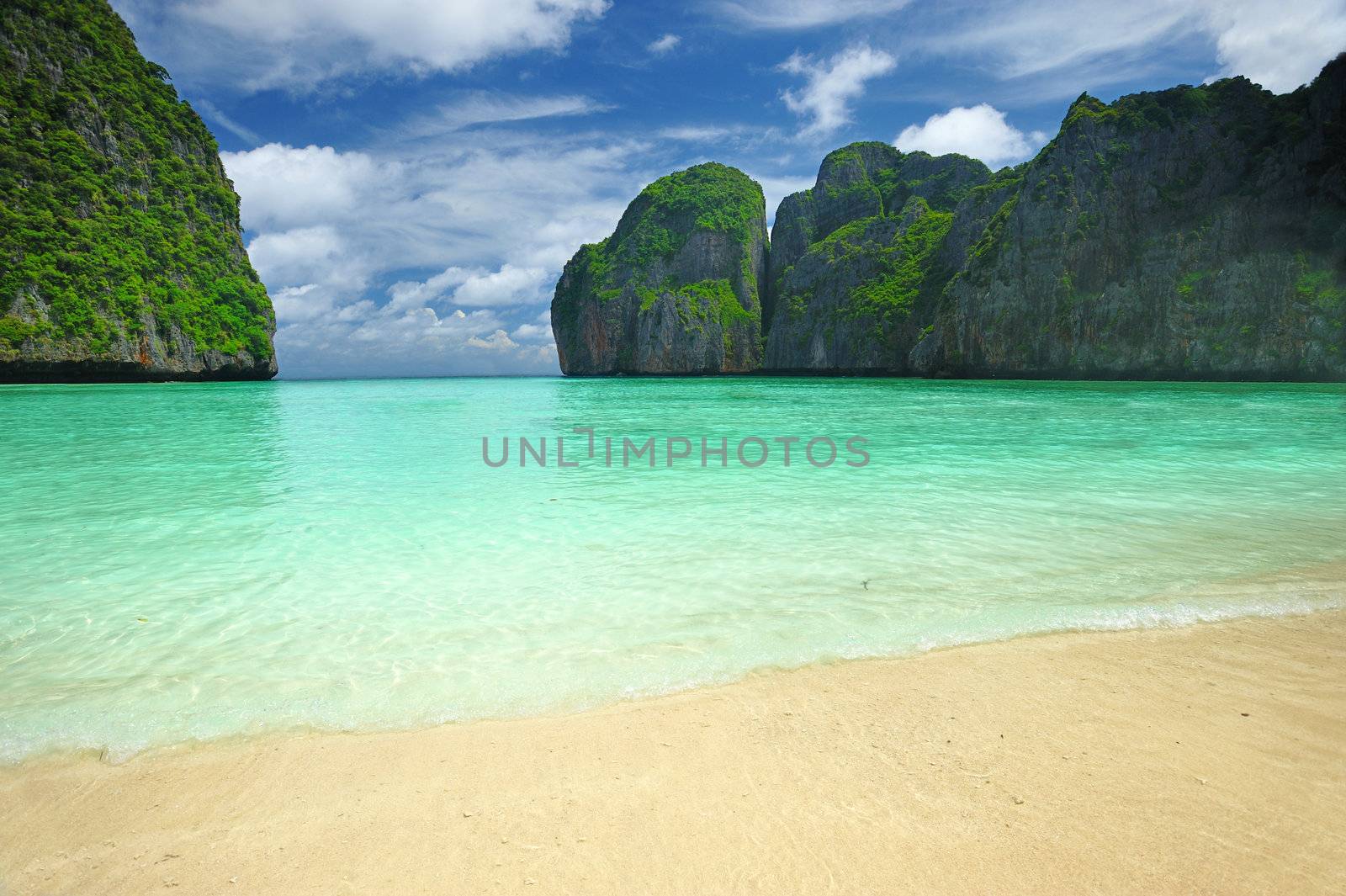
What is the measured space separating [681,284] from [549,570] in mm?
116052

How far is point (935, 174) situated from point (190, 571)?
11750 cm

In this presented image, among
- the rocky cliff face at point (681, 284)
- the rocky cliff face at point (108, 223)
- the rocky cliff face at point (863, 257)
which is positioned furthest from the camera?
the rocky cliff face at point (681, 284)

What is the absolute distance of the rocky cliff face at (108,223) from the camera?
160 ft

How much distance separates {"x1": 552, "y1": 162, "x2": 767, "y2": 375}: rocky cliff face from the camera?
108125 mm

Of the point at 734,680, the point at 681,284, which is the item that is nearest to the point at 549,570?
the point at 734,680

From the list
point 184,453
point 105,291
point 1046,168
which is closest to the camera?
point 184,453

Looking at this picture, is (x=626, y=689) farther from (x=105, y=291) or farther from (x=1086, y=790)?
(x=105, y=291)

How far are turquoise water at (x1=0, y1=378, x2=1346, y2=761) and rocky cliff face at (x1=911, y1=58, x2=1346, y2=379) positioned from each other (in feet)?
161

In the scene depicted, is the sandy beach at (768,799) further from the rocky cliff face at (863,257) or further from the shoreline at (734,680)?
the rocky cliff face at (863,257)

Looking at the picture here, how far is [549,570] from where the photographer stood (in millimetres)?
5438

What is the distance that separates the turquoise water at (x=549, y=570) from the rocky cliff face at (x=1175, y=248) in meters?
49.2

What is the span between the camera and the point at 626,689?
3.37 meters

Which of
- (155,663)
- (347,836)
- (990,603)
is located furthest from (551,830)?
(990,603)

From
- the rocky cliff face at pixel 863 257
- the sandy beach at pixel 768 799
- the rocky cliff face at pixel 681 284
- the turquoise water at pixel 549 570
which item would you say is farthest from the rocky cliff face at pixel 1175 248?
the sandy beach at pixel 768 799
